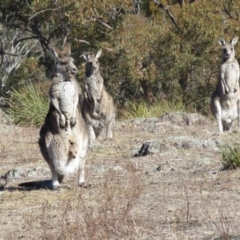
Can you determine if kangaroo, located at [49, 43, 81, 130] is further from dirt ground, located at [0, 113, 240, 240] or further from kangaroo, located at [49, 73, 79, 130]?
dirt ground, located at [0, 113, 240, 240]

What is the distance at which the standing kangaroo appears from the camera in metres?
9.16

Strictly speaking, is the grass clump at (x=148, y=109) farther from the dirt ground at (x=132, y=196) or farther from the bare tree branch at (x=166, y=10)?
the dirt ground at (x=132, y=196)

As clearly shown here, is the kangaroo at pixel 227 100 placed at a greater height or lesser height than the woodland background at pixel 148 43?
lesser

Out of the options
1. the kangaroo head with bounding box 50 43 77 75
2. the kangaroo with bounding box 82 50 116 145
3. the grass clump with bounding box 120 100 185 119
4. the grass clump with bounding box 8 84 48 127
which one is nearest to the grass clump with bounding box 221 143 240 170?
the kangaroo head with bounding box 50 43 77 75

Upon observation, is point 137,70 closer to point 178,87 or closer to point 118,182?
point 178,87

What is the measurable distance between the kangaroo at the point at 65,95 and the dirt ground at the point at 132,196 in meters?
0.81

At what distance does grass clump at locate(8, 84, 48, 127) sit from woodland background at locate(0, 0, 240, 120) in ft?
6.86

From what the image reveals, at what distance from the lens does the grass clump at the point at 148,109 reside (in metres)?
18.8

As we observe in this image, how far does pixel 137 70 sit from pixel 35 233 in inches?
585

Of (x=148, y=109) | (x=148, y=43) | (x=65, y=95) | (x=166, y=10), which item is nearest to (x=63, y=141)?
(x=65, y=95)

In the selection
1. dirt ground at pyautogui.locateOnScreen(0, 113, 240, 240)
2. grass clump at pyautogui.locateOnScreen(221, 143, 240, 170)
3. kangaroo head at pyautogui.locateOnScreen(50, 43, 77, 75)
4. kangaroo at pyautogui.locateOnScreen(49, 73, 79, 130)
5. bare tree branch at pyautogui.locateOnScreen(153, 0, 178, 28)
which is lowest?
dirt ground at pyautogui.locateOnScreen(0, 113, 240, 240)

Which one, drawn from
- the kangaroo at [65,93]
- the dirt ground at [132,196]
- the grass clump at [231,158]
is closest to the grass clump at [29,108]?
the dirt ground at [132,196]

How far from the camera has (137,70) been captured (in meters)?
21.6

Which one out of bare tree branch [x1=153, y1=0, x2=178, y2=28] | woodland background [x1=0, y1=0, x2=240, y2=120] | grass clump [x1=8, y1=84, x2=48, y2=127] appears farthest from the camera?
bare tree branch [x1=153, y1=0, x2=178, y2=28]
